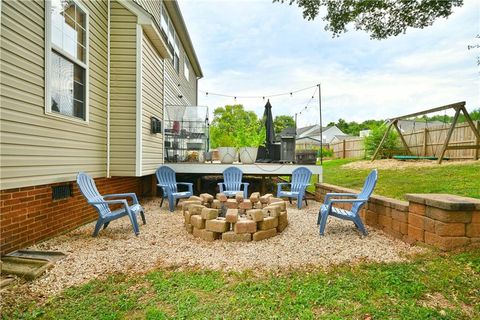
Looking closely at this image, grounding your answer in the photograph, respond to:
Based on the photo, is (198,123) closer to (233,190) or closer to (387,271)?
(233,190)

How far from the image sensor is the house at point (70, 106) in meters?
2.88

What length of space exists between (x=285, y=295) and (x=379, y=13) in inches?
243

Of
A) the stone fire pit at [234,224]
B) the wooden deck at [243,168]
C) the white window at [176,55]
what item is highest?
the white window at [176,55]

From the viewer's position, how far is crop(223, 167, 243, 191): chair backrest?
21.2 feet

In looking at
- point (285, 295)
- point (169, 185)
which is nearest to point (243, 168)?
point (169, 185)

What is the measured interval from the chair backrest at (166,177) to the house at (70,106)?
27 centimetres

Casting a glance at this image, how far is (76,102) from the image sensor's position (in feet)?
13.5

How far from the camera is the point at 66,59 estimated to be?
12.6ft

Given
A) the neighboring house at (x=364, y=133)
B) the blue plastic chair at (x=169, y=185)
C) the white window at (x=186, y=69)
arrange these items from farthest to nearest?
1. the neighboring house at (x=364, y=133)
2. the white window at (x=186, y=69)
3. the blue plastic chair at (x=169, y=185)

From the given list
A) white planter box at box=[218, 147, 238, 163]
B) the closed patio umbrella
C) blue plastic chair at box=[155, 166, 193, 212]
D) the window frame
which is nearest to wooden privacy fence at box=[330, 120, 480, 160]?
the closed patio umbrella

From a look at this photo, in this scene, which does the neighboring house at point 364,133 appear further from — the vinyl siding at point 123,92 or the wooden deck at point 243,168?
the vinyl siding at point 123,92

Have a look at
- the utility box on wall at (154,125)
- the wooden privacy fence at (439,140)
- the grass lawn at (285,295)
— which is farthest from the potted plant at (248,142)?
the wooden privacy fence at (439,140)

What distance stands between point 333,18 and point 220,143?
4784 millimetres

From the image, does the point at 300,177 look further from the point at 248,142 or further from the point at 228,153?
the point at 228,153
